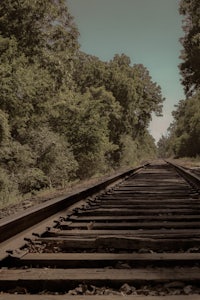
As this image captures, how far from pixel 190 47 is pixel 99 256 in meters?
25.5

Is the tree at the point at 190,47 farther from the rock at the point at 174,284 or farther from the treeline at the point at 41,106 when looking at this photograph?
the rock at the point at 174,284

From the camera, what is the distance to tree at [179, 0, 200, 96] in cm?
2469

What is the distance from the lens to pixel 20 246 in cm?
338

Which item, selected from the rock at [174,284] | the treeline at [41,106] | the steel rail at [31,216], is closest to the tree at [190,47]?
the treeline at [41,106]

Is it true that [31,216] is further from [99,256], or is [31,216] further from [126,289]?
[126,289]

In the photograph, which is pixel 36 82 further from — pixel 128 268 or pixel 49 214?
pixel 128 268

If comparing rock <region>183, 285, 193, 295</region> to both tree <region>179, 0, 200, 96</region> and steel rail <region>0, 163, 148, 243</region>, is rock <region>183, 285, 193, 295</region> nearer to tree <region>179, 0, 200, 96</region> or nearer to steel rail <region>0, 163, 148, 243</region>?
steel rail <region>0, 163, 148, 243</region>

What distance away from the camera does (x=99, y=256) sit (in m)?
3.07

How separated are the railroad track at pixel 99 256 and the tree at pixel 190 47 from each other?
20.5 metres

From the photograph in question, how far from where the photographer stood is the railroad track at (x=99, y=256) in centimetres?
241

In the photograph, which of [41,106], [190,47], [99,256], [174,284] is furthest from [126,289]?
[190,47]

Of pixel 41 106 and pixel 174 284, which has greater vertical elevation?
pixel 41 106

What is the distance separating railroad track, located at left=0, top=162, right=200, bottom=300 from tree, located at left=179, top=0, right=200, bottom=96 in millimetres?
20545

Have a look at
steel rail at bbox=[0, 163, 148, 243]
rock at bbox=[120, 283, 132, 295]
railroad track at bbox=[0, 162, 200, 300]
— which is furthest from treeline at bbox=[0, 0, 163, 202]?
rock at bbox=[120, 283, 132, 295]
